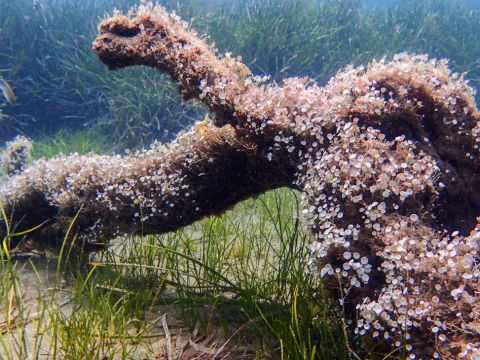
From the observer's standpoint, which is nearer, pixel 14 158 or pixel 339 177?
pixel 339 177

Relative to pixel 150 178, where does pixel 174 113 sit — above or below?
above

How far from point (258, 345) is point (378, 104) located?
72.6 inches

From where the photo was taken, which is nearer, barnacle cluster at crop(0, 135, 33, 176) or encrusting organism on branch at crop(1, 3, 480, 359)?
encrusting organism on branch at crop(1, 3, 480, 359)

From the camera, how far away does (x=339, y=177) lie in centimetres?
207

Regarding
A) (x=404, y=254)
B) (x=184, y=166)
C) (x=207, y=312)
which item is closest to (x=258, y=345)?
(x=207, y=312)

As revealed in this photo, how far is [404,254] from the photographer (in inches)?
67.9

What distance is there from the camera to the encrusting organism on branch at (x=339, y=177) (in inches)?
65.6

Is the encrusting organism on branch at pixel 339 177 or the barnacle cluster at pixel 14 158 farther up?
the barnacle cluster at pixel 14 158

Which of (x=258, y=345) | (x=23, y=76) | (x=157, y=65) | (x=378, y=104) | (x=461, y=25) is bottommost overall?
(x=258, y=345)

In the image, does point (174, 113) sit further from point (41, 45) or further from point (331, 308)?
point (331, 308)

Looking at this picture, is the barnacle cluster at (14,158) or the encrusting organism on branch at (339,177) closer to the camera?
the encrusting organism on branch at (339,177)

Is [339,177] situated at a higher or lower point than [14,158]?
lower

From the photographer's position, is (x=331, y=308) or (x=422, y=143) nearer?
(x=331, y=308)

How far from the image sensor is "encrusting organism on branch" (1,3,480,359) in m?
1.67
